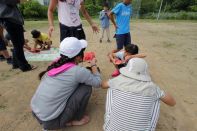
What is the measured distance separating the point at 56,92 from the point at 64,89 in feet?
0.31

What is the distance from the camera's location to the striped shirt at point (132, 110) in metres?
2.69

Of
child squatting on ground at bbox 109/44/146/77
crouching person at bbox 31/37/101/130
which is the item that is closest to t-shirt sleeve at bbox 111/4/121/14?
child squatting on ground at bbox 109/44/146/77

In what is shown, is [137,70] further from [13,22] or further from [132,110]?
[13,22]

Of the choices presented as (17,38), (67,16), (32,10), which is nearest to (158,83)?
(67,16)

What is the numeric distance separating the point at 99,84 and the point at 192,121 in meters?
1.35

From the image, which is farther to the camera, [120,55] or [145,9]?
[145,9]

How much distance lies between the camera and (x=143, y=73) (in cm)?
270

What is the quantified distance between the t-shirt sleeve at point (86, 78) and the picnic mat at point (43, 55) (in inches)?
135

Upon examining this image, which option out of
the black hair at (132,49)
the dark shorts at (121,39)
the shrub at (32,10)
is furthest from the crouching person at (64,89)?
the shrub at (32,10)

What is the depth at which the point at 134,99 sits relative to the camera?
8.79ft

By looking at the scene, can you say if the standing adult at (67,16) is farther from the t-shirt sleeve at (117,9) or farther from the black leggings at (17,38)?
the black leggings at (17,38)

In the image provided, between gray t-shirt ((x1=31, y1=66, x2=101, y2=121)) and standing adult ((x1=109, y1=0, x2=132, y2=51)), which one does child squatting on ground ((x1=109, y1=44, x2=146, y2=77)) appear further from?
gray t-shirt ((x1=31, y1=66, x2=101, y2=121))

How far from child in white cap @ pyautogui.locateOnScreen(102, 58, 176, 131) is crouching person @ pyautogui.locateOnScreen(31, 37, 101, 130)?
45 centimetres

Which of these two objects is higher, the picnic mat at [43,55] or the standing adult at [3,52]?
the standing adult at [3,52]
